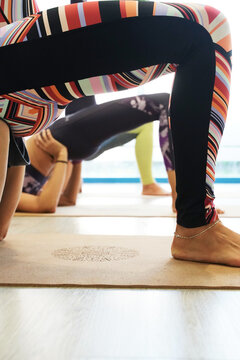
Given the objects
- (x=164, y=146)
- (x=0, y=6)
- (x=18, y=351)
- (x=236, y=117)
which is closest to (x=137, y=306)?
(x=18, y=351)

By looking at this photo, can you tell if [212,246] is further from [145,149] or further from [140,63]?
[145,149]

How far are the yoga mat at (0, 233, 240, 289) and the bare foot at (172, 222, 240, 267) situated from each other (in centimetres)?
2

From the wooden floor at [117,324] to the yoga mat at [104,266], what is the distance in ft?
0.13

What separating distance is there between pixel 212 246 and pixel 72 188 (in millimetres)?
1681

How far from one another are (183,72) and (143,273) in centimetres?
42

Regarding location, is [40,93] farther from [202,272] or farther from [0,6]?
[202,272]

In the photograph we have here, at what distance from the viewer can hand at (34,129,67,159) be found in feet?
7.12

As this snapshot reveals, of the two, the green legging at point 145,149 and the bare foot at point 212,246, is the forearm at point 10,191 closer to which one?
the bare foot at point 212,246

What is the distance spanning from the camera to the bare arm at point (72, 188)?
2.47 metres

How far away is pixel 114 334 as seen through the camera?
0.54 m

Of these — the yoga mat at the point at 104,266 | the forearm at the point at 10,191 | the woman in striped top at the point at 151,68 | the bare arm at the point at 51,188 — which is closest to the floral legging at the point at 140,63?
the woman in striped top at the point at 151,68

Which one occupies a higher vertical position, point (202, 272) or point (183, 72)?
point (183, 72)

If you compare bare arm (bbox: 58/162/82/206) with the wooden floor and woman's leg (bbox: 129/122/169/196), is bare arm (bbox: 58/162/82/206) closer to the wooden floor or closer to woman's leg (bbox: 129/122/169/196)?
woman's leg (bbox: 129/122/169/196)

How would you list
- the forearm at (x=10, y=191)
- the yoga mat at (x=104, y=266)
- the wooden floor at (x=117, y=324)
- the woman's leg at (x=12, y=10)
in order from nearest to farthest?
the wooden floor at (x=117, y=324), the yoga mat at (x=104, y=266), the woman's leg at (x=12, y=10), the forearm at (x=10, y=191)
